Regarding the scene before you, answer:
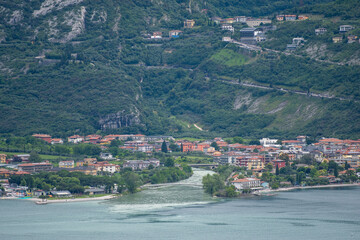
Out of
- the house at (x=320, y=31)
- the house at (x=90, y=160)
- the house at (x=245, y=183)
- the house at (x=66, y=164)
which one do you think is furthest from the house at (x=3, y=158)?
the house at (x=320, y=31)

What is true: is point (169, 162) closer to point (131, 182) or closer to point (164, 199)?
point (131, 182)

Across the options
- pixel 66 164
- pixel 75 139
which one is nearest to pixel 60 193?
pixel 66 164

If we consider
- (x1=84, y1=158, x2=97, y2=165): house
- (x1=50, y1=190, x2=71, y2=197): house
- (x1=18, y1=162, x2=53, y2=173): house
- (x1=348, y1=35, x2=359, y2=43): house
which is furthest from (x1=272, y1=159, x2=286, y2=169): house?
(x1=348, y1=35, x2=359, y2=43): house

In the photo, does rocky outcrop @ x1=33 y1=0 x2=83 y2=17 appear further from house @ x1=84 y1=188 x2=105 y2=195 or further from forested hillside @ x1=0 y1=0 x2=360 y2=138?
house @ x1=84 y1=188 x2=105 y2=195

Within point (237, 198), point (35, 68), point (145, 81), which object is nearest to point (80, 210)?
point (237, 198)

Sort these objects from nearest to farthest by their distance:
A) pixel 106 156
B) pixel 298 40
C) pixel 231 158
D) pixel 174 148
Result: pixel 231 158
pixel 106 156
pixel 174 148
pixel 298 40
